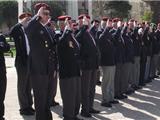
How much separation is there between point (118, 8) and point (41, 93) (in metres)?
44.3

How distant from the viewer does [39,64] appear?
25.1 ft

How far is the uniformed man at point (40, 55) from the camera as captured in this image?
765cm

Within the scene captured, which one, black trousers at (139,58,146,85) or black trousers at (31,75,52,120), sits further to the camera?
black trousers at (139,58,146,85)

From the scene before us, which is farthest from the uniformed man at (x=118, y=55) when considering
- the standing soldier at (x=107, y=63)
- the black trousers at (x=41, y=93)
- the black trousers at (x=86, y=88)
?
the black trousers at (x=41, y=93)

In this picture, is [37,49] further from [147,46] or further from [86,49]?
[147,46]

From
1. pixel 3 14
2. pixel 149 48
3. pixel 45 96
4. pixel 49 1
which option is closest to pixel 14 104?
pixel 45 96

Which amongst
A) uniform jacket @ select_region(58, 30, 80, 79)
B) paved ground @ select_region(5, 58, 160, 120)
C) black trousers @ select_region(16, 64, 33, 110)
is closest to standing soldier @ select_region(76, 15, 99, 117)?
paved ground @ select_region(5, 58, 160, 120)

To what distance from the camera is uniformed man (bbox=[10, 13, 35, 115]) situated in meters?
9.46

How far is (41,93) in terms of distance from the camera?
7.76 meters

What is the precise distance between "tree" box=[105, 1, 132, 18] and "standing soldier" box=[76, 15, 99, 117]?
41.4 meters

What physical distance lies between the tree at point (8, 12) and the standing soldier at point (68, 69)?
Result: 51.4 metres

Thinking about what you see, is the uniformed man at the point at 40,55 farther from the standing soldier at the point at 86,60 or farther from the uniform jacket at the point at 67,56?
the standing soldier at the point at 86,60

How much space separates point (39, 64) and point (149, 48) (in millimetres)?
7528

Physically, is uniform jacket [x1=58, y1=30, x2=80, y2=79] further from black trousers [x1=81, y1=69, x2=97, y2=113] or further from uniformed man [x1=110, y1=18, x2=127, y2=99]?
uniformed man [x1=110, y1=18, x2=127, y2=99]
